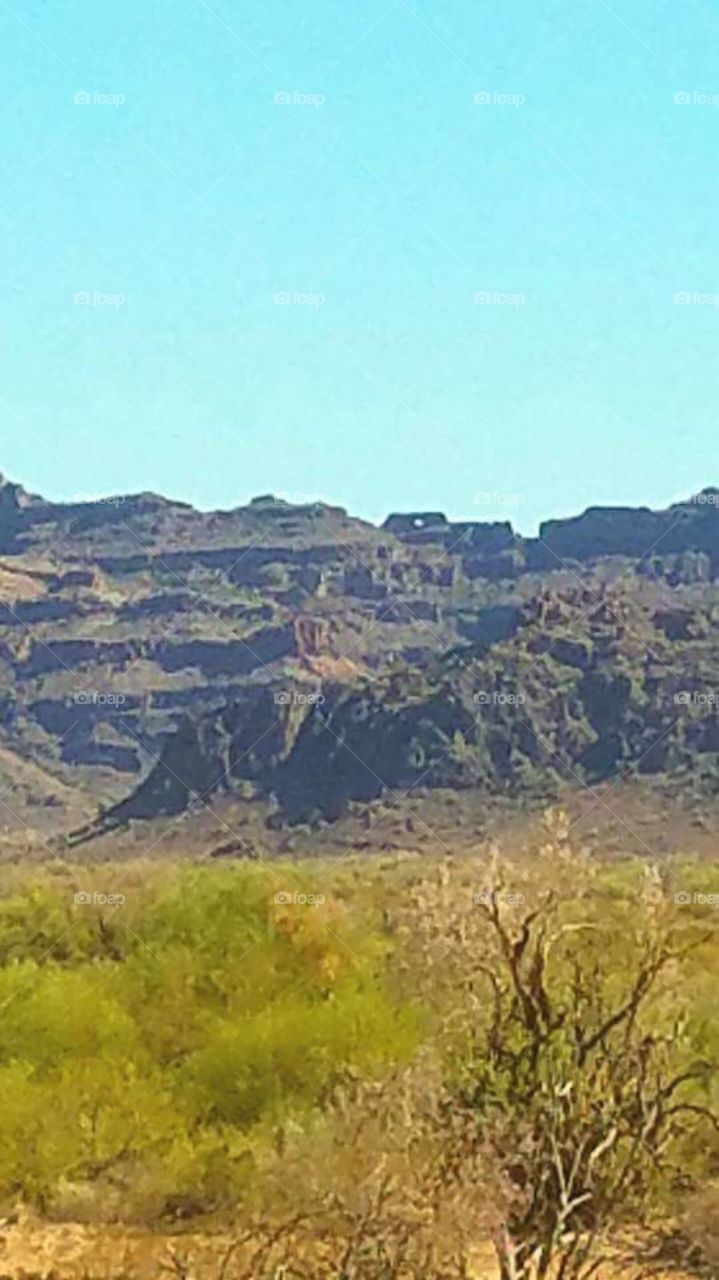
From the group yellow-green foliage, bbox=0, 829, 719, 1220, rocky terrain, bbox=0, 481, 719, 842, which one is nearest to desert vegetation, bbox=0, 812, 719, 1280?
yellow-green foliage, bbox=0, 829, 719, 1220

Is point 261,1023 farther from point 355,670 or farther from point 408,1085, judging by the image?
point 355,670

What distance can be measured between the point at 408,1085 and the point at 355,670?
14773 cm

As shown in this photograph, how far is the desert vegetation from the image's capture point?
12.6m

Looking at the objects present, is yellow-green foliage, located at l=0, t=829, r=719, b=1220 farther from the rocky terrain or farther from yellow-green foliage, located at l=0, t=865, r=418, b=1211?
the rocky terrain

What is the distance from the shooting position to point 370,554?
19325 cm

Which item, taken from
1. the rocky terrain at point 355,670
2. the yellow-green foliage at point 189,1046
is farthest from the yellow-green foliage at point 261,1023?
the rocky terrain at point 355,670

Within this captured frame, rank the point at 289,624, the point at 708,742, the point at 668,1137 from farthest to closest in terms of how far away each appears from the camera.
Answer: the point at 289,624, the point at 708,742, the point at 668,1137

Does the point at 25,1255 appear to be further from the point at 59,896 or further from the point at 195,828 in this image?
the point at 195,828

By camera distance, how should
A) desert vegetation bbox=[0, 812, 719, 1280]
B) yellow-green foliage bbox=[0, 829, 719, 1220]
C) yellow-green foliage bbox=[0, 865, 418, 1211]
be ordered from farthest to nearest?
yellow-green foliage bbox=[0, 865, 418, 1211]
yellow-green foliage bbox=[0, 829, 719, 1220]
desert vegetation bbox=[0, 812, 719, 1280]

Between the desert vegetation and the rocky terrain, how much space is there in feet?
227

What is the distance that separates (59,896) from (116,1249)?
21943mm

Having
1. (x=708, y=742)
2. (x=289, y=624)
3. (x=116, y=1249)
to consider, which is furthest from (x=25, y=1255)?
(x=289, y=624)

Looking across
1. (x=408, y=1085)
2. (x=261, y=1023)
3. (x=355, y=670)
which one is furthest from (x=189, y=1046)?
(x=355, y=670)

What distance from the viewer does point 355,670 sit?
161 metres
